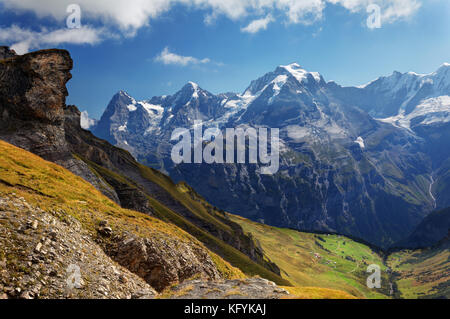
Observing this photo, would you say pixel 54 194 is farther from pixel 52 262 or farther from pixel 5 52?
pixel 5 52

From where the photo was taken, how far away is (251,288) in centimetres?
2483

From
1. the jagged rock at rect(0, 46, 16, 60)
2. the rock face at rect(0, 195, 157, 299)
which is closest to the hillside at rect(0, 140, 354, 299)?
the rock face at rect(0, 195, 157, 299)

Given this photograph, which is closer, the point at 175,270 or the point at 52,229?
the point at 52,229

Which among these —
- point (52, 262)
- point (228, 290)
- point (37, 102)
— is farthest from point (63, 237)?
point (37, 102)

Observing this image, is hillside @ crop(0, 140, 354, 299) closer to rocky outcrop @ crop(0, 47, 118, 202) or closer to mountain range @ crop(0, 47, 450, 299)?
mountain range @ crop(0, 47, 450, 299)

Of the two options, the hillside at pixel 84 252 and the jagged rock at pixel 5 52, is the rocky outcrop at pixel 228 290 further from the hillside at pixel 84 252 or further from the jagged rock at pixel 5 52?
the jagged rock at pixel 5 52

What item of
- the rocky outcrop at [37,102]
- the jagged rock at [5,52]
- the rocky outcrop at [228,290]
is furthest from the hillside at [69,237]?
the jagged rock at [5,52]
